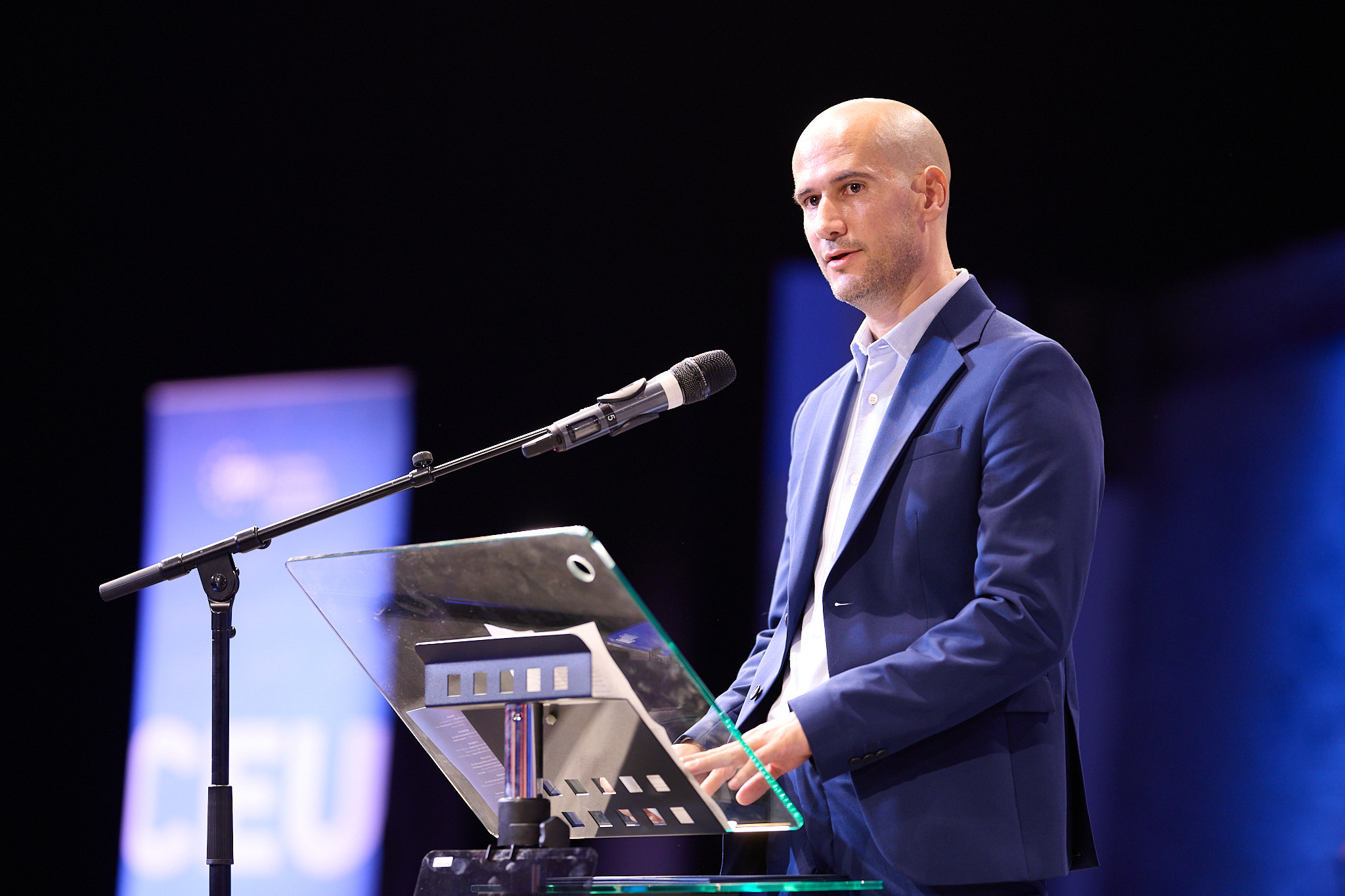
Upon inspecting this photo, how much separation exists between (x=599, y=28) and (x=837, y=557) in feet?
7.60

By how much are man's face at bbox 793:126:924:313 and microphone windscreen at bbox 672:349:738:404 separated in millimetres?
254

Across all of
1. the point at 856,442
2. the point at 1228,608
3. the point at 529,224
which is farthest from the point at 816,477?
the point at 529,224

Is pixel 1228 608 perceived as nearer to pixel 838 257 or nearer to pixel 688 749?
pixel 838 257

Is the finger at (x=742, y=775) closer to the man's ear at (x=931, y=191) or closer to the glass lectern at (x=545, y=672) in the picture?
the glass lectern at (x=545, y=672)

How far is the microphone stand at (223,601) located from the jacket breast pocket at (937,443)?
532 mm

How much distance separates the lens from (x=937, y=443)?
1.66 m

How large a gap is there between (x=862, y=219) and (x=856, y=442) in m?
0.35

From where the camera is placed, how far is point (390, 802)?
3.29 m

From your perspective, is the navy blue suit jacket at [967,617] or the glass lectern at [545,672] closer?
the glass lectern at [545,672]

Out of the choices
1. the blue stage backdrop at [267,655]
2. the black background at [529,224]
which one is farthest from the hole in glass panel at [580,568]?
the blue stage backdrop at [267,655]

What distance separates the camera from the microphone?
1604 millimetres

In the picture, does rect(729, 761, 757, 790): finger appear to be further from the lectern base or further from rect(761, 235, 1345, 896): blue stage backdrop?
rect(761, 235, 1345, 896): blue stage backdrop

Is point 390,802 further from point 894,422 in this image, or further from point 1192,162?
point 1192,162

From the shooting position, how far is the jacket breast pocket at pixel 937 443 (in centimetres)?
165
